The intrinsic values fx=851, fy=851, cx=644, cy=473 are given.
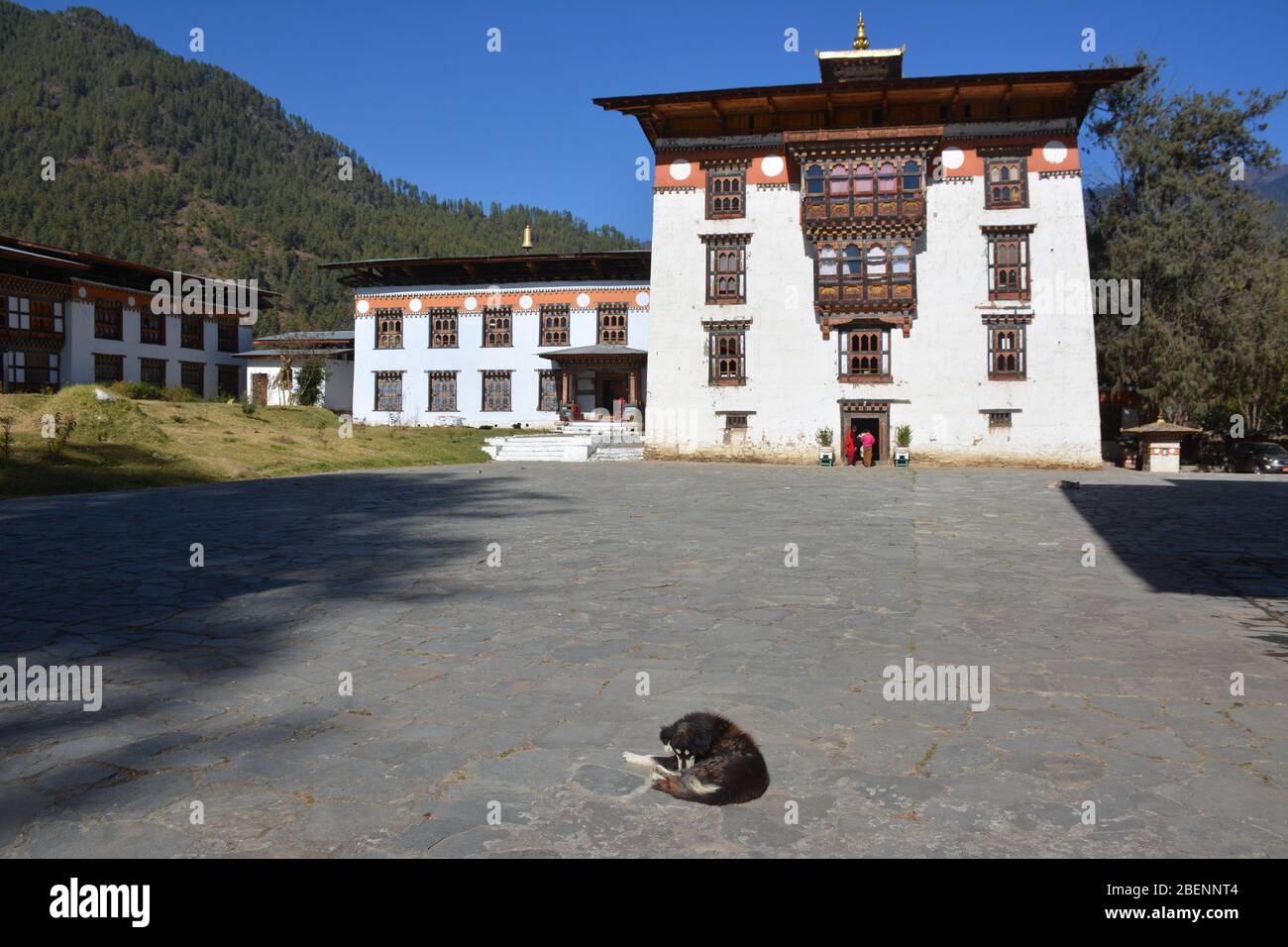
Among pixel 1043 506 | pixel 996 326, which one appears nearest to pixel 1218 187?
pixel 996 326

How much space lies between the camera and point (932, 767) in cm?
362

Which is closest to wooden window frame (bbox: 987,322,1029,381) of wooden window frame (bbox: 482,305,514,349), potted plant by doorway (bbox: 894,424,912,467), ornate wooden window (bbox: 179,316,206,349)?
potted plant by doorway (bbox: 894,424,912,467)

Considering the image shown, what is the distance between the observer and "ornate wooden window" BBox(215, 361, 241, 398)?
50094 millimetres

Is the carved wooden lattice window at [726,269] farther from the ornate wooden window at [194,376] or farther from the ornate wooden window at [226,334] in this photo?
the ornate wooden window at [226,334]

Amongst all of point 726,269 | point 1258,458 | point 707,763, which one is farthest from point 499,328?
point 707,763

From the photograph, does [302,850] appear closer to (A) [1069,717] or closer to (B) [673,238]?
(A) [1069,717]

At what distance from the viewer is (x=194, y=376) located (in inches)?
1919

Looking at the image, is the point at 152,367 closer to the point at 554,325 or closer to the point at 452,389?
the point at 452,389

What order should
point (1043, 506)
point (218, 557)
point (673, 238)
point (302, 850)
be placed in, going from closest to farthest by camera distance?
point (302, 850)
point (218, 557)
point (1043, 506)
point (673, 238)

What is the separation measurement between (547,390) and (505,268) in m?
6.56

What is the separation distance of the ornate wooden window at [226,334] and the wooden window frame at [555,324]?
67.6 ft
